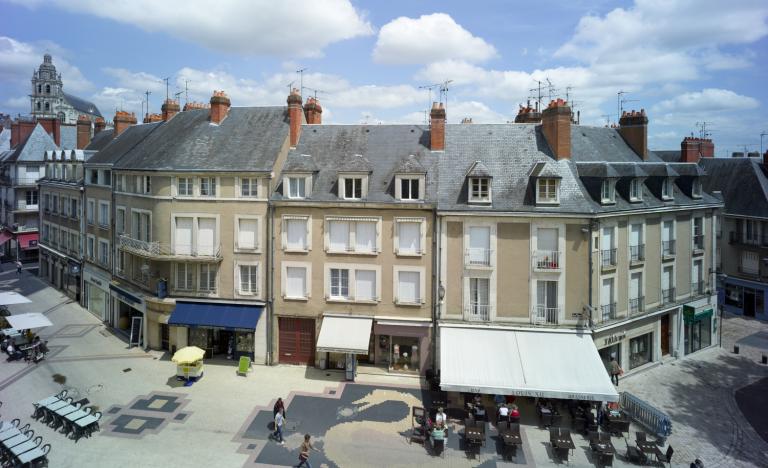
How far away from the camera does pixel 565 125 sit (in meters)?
27.2

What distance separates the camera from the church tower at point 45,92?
381ft

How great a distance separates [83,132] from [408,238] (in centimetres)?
3971

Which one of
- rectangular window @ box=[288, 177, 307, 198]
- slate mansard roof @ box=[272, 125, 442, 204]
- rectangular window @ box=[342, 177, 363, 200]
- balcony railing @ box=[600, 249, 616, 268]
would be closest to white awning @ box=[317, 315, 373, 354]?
slate mansard roof @ box=[272, 125, 442, 204]

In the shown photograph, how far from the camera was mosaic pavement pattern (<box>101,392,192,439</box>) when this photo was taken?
20.3 m

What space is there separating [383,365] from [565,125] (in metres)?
16.8

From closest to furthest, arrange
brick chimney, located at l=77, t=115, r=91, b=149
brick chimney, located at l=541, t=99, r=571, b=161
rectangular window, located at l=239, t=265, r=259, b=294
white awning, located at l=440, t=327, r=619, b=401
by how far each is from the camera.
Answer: white awning, located at l=440, t=327, r=619, b=401
brick chimney, located at l=541, t=99, r=571, b=161
rectangular window, located at l=239, t=265, r=259, b=294
brick chimney, located at l=77, t=115, r=91, b=149

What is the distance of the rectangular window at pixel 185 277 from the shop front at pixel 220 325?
92cm

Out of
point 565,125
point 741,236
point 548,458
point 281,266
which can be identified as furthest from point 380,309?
point 741,236

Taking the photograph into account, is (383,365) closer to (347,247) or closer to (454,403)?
(454,403)

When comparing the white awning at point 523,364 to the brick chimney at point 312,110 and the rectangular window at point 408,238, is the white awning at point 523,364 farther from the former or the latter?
the brick chimney at point 312,110

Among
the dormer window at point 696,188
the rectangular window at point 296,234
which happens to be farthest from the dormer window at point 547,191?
the rectangular window at point 296,234

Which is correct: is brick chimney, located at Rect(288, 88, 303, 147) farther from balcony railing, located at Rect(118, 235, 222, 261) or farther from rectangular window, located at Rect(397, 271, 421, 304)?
rectangular window, located at Rect(397, 271, 421, 304)

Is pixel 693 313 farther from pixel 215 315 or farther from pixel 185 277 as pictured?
pixel 185 277

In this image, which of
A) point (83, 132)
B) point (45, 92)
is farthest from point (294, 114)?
point (45, 92)
